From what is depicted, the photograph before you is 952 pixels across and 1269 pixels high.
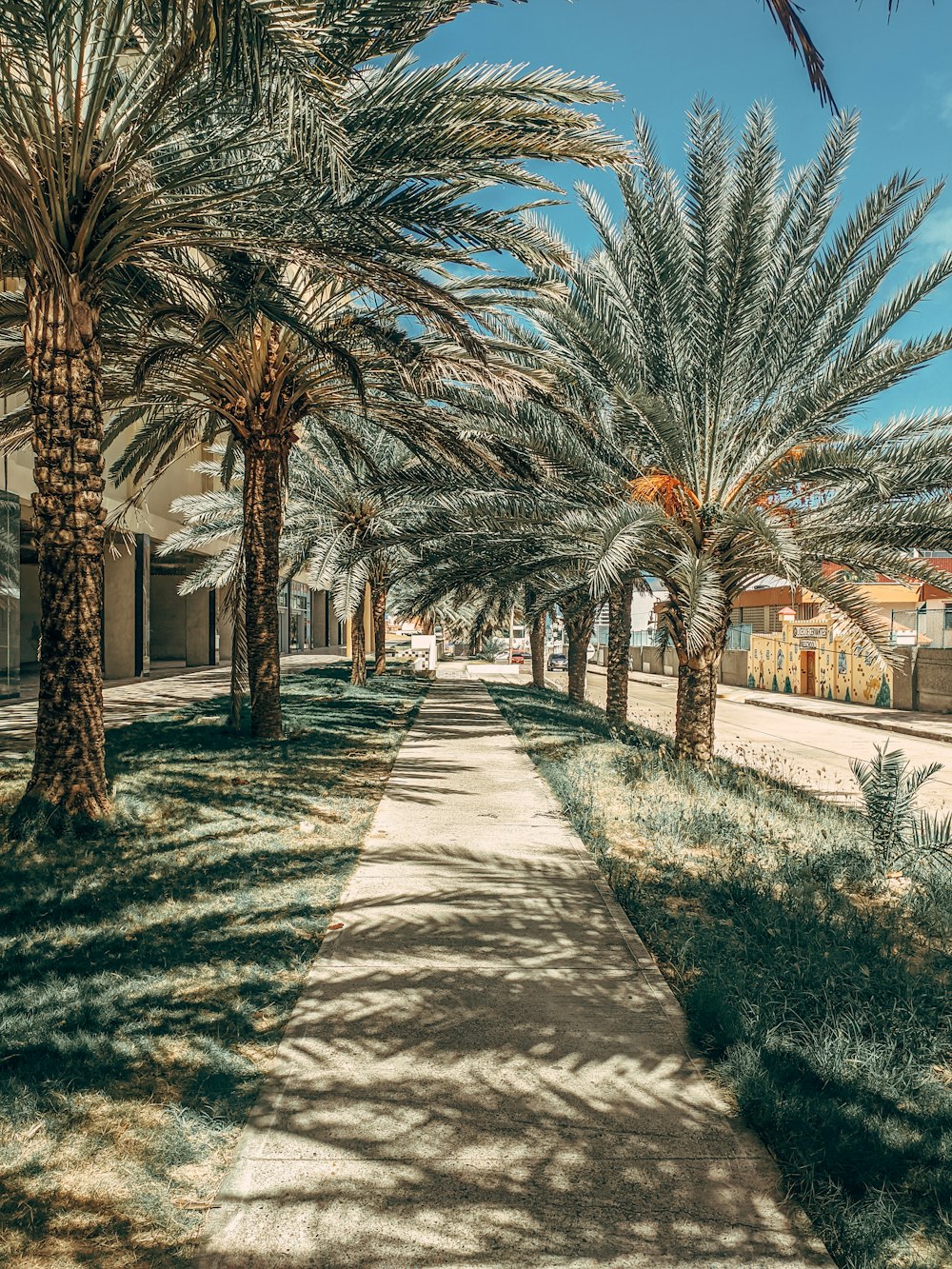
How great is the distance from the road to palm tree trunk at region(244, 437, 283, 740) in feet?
19.9

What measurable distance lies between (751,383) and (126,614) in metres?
17.5

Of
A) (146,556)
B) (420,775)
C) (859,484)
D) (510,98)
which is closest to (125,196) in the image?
(510,98)

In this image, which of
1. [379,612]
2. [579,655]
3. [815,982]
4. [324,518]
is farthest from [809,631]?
[815,982]

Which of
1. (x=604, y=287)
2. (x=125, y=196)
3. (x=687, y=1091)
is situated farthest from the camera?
(x=604, y=287)

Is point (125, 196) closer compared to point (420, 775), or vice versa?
point (125, 196)

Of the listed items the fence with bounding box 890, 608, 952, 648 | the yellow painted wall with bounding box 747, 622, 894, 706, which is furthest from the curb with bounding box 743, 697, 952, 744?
the fence with bounding box 890, 608, 952, 648

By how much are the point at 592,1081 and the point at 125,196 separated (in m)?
6.45

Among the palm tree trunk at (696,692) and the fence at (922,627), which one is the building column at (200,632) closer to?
the fence at (922,627)

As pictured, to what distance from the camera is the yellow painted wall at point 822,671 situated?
1117 inches

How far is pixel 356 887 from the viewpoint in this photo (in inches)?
212

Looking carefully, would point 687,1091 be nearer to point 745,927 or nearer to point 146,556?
point 745,927

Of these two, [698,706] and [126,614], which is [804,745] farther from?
[126,614]

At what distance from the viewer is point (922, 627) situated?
2681cm

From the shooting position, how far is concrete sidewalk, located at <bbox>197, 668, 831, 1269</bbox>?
2416 mm
